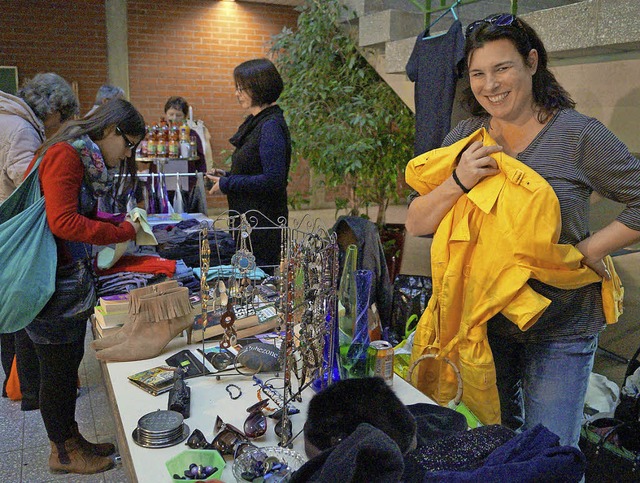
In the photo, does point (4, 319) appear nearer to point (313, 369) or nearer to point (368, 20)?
point (313, 369)

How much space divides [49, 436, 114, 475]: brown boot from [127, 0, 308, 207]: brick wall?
6137mm

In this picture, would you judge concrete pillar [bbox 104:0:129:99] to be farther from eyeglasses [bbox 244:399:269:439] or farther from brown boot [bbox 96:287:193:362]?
eyeglasses [bbox 244:399:269:439]

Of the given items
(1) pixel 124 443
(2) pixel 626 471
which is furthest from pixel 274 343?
(2) pixel 626 471

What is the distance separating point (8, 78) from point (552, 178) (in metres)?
7.39

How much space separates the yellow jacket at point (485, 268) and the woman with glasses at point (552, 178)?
0.02 meters

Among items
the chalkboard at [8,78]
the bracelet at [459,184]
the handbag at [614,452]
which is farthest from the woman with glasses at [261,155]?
the chalkboard at [8,78]

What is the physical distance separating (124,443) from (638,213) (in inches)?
49.5

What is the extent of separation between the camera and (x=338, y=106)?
413 cm

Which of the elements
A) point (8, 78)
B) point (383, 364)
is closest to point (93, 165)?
point (383, 364)

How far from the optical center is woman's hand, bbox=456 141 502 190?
55.4 inches

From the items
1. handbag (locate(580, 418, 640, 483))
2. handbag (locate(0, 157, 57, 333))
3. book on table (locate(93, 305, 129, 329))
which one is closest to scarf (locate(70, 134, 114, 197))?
handbag (locate(0, 157, 57, 333))

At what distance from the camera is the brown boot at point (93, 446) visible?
2150 mm

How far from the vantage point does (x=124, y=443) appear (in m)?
1.23

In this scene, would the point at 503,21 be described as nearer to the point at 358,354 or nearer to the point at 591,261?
the point at 591,261
